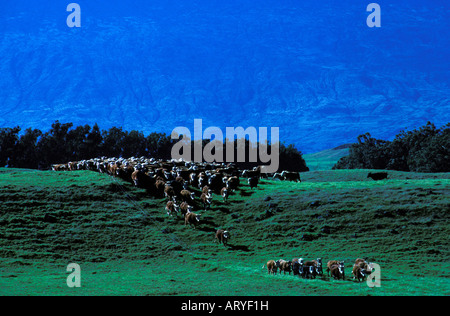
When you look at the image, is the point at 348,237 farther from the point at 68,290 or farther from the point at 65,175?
the point at 65,175

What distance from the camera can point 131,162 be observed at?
59594 millimetres

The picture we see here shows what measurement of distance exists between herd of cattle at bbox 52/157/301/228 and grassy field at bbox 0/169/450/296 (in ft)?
3.37

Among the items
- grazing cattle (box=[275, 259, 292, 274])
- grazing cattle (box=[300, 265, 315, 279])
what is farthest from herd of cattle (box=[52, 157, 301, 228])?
grazing cattle (box=[300, 265, 315, 279])

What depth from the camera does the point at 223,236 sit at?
39469 millimetres

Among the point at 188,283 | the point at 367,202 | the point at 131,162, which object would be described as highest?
the point at 131,162

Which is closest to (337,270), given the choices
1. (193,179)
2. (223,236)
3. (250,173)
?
(223,236)

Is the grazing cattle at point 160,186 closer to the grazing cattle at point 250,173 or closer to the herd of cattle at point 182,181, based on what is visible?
the herd of cattle at point 182,181

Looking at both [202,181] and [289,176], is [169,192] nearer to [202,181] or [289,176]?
[202,181]

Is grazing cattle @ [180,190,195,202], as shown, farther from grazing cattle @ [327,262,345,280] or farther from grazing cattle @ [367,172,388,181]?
grazing cattle @ [367,172,388,181]

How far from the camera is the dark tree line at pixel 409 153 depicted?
102 m

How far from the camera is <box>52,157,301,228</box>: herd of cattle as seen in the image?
4716 centimetres

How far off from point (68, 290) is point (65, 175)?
104 ft

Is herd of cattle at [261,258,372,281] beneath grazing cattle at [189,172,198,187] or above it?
beneath
